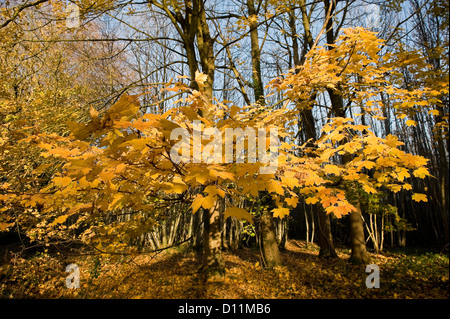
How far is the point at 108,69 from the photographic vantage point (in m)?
9.30

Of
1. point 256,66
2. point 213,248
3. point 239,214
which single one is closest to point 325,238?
point 213,248

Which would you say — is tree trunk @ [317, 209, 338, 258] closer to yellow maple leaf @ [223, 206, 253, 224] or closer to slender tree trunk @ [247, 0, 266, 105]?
slender tree trunk @ [247, 0, 266, 105]

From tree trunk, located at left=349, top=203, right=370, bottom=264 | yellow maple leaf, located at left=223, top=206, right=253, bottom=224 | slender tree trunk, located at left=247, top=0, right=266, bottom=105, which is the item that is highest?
slender tree trunk, located at left=247, top=0, right=266, bottom=105

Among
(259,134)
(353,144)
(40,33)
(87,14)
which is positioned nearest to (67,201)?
(259,134)

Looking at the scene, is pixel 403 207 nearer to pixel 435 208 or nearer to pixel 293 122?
pixel 435 208

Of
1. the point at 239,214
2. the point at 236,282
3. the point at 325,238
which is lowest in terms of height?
the point at 236,282

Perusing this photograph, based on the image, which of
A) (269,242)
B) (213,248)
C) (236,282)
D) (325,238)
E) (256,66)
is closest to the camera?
(236,282)

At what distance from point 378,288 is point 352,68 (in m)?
3.79

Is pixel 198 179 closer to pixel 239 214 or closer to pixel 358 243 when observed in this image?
pixel 239 214

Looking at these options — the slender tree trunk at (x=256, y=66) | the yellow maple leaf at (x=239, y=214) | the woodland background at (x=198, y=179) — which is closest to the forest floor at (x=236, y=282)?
the woodland background at (x=198, y=179)

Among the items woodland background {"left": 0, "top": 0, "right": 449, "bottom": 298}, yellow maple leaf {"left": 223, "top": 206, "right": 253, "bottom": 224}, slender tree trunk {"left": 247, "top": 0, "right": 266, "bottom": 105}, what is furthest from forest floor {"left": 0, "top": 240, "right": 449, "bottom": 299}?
slender tree trunk {"left": 247, "top": 0, "right": 266, "bottom": 105}

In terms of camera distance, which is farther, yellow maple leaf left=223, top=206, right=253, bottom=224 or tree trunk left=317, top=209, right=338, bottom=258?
tree trunk left=317, top=209, right=338, bottom=258

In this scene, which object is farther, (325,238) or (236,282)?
(325,238)

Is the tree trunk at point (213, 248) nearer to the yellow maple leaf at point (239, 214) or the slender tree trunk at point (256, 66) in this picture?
the slender tree trunk at point (256, 66)
